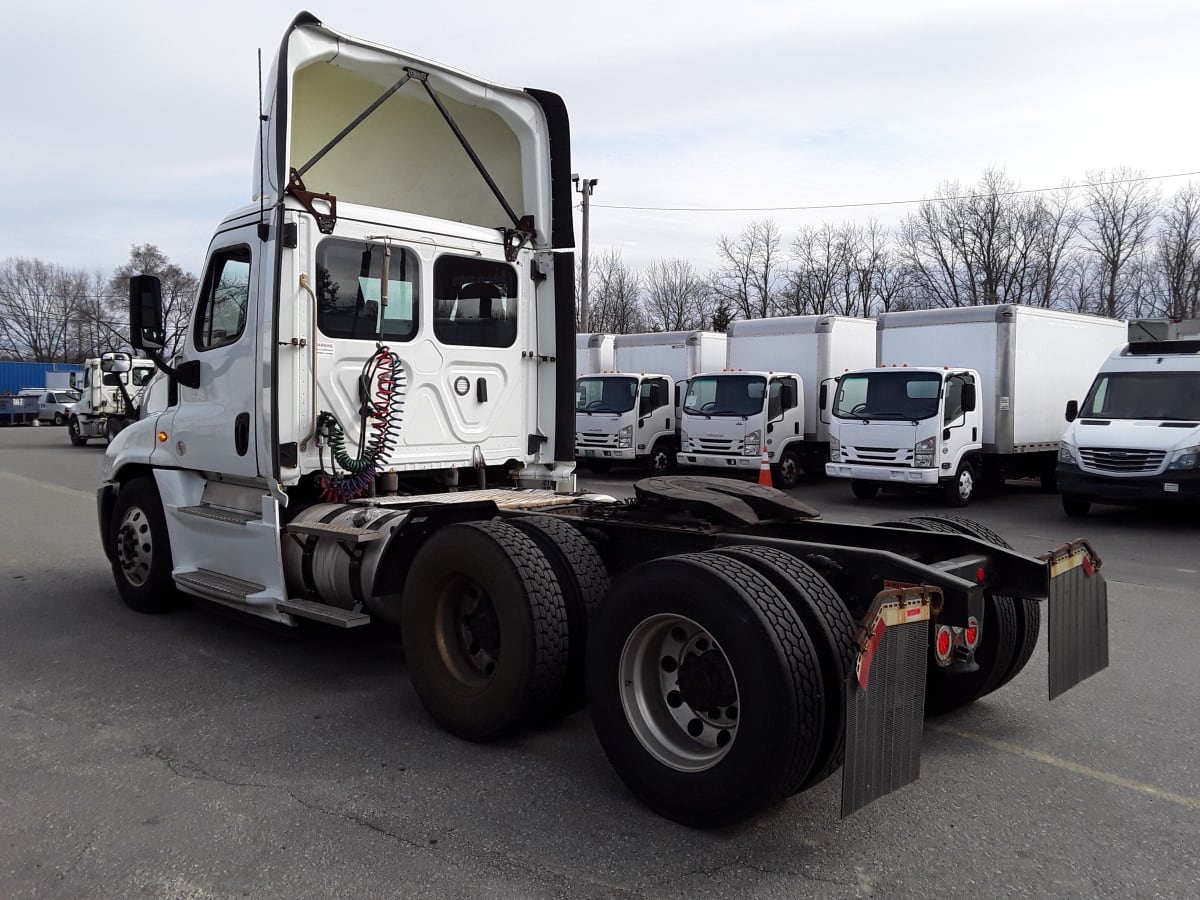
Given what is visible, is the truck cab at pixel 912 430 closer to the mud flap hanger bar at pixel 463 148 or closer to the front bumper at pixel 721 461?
the front bumper at pixel 721 461

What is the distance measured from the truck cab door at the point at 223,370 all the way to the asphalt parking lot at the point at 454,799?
1.29 metres

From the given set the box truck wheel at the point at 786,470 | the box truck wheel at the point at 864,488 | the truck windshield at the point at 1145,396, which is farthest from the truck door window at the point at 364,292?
the box truck wheel at the point at 786,470

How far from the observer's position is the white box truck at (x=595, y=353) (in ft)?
78.1

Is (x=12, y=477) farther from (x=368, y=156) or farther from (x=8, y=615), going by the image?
(x=368, y=156)

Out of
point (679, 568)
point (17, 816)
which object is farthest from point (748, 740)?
point (17, 816)

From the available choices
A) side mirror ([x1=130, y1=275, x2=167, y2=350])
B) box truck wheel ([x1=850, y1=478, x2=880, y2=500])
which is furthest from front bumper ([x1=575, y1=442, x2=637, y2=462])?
side mirror ([x1=130, y1=275, x2=167, y2=350])

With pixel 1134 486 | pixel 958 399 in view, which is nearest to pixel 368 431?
pixel 1134 486

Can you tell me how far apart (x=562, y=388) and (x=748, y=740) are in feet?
13.2

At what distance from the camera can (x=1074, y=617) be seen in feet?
13.9

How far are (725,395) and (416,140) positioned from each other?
41.1 feet

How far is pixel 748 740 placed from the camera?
11.2 ft

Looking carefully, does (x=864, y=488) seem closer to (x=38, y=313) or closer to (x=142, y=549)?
(x=142, y=549)

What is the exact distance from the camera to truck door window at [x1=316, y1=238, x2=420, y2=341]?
233 inches

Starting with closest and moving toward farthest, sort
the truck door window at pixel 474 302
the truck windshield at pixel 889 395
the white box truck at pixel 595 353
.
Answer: the truck door window at pixel 474 302 → the truck windshield at pixel 889 395 → the white box truck at pixel 595 353
